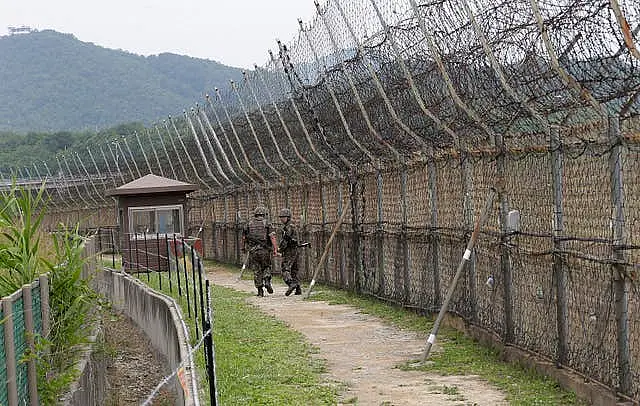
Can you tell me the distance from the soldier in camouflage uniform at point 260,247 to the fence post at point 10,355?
12.0 m

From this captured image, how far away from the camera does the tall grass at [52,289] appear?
8.82 meters

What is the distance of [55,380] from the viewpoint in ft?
28.8

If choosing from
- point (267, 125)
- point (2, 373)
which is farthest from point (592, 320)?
point (267, 125)

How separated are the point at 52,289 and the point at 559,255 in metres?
4.16

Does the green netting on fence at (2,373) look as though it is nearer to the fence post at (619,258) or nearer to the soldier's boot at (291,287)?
the fence post at (619,258)

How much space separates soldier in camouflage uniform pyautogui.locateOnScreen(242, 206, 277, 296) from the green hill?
11367 cm

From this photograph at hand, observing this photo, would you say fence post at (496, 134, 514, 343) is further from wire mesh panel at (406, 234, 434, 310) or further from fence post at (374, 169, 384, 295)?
fence post at (374, 169, 384, 295)

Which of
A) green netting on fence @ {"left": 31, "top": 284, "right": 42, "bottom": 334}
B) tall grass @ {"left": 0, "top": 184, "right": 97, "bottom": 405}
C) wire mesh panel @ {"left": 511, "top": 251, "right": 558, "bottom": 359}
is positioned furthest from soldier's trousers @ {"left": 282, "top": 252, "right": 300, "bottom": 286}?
green netting on fence @ {"left": 31, "top": 284, "right": 42, "bottom": 334}

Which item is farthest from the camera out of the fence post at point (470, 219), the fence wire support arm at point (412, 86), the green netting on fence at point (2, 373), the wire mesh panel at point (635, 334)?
the fence wire support arm at point (412, 86)

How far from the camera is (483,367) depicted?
10.3m

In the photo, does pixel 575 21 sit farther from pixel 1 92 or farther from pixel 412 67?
pixel 1 92

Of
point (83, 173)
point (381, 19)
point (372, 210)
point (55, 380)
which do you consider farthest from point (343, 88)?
point (83, 173)

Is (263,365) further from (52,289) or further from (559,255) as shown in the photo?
(559,255)

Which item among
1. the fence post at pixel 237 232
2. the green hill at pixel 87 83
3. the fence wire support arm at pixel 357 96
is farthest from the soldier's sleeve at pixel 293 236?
the green hill at pixel 87 83
